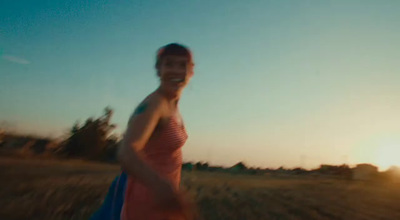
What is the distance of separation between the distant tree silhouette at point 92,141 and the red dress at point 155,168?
1411 cm

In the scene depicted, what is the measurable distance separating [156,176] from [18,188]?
18.1 feet

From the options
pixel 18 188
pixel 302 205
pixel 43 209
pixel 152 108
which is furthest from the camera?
pixel 302 205

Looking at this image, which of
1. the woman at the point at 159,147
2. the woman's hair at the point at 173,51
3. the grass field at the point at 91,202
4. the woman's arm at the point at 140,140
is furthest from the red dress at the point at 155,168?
the grass field at the point at 91,202

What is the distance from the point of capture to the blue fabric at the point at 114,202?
1451 mm

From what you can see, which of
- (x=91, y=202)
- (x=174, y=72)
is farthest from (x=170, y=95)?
(x=91, y=202)

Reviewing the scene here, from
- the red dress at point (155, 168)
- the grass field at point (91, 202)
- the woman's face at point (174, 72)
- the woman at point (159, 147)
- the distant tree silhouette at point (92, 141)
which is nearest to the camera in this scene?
the woman at point (159, 147)

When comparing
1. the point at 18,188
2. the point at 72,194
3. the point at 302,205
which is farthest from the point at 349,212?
the point at 18,188

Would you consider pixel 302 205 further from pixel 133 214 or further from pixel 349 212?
pixel 133 214

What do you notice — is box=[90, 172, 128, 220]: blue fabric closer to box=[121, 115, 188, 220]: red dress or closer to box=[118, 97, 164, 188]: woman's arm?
box=[121, 115, 188, 220]: red dress

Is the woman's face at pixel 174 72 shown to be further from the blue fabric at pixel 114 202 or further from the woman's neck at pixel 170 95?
the blue fabric at pixel 114 202

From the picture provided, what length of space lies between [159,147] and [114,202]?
31 centimetres

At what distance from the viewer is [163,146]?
4.76 feet

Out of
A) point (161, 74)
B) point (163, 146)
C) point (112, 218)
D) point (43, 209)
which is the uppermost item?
point (161, 74)

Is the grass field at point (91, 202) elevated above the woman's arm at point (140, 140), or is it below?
below
